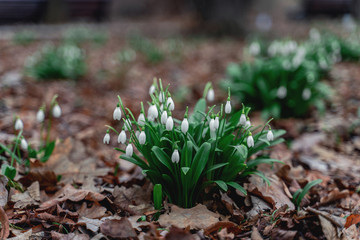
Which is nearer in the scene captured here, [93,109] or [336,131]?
[336,131]

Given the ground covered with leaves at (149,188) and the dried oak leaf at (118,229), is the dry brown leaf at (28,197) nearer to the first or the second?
the ground covered with leaves at (149,188)

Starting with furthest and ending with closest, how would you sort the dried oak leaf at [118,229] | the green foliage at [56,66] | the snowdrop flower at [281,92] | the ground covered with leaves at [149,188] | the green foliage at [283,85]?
the green foliage at [56,66] → the green foliage at [283,85] → the snowdrop flower at [281,92] → the ground covered with leaves at [149,188] → the dried oak leaf at [118,229]

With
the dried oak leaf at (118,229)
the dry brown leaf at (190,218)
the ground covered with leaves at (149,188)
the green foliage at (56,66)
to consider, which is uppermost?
the green foliage at (56,66)

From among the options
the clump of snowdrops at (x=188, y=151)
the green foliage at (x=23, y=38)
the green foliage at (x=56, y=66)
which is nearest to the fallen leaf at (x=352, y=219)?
the clump of snowdrops at (x=188, y=151)

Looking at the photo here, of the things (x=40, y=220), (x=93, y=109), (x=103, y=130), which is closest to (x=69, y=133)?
(x=103, y=130)

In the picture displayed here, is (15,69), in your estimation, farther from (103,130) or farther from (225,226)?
(225,226)

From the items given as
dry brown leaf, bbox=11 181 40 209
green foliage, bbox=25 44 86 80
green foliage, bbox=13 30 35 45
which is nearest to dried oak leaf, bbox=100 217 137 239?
dry brown leaf, bbox=11 181 40 209

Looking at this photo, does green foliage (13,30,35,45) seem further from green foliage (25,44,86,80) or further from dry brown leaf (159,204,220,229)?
dry brown leaf (159,204,220,229)
